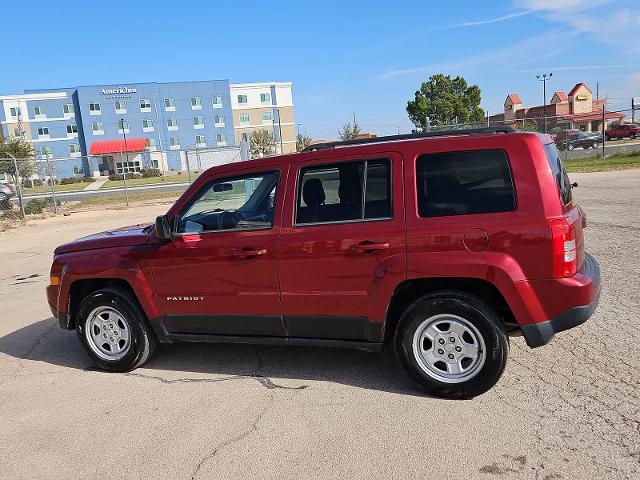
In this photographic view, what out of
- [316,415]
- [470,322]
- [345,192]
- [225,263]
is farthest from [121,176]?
[470,322]

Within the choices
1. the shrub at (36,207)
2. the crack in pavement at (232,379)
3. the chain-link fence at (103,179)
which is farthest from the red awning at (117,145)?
the crack in pavement at (232,379)

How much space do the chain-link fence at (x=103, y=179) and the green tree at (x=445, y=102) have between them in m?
27.5

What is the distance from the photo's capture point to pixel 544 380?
12.7 feet

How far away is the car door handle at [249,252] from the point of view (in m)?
4.04

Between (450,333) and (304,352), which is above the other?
(450,333)

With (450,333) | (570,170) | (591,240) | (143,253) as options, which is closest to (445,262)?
(450,333)

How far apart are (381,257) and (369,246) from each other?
4.6 inches

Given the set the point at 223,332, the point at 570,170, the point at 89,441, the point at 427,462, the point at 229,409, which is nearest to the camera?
the point at 427,462

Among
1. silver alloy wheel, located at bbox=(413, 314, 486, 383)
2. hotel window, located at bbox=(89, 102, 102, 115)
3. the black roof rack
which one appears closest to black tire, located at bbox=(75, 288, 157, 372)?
the black roof rack

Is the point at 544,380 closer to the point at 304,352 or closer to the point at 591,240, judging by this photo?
the point at 304,352

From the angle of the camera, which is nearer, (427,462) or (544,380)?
(427,462)

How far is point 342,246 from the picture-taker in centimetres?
380

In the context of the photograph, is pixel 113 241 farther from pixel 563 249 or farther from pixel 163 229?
pixel 563 249

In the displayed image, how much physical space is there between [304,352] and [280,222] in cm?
143
